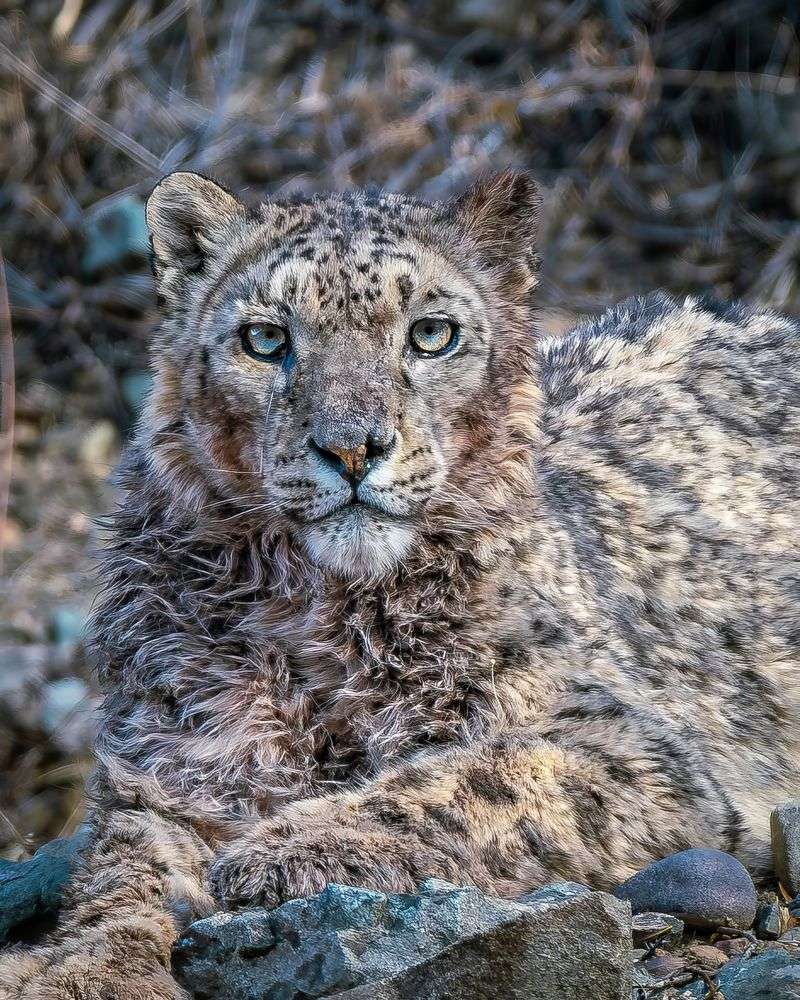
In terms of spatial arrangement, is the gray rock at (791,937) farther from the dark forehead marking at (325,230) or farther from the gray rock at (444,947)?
the dark forehead marking at (325,230)

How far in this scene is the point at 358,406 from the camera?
4836mm

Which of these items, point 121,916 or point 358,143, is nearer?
point 121,916

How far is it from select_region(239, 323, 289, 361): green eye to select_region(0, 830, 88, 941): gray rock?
66.0 inches

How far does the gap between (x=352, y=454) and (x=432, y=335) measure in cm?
74

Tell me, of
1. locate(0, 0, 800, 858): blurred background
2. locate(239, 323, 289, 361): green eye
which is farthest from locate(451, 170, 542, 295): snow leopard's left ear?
locate(0, 0, 800, 858): blurred background

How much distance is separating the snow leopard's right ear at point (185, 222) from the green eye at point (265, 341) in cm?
63

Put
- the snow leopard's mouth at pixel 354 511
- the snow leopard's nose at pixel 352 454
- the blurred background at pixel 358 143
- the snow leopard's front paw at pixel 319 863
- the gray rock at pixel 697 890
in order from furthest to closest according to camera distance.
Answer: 1. the blurred background at pixel 358 143
2. the snow leopard's mouth at pixel 354 511
3. the snow leopard's nose at pixel 352 454
4. the gray rock at pixel 697 890
5. the snow leopard's front paw at pixel 319 863

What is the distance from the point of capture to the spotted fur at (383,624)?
15.1ft

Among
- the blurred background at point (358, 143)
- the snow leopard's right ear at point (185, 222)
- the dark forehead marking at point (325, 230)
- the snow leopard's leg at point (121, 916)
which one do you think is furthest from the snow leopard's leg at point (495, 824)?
the blurred background at point (358, 143)

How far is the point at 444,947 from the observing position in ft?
12.3

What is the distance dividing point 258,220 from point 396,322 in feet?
2.74

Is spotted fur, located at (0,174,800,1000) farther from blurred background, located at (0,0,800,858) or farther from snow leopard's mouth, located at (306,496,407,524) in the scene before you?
blurred background, located at (0,0,800,858)

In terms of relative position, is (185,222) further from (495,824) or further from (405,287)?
(495,824)

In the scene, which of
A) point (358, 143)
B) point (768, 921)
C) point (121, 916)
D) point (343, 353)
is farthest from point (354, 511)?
point (358, 143)
